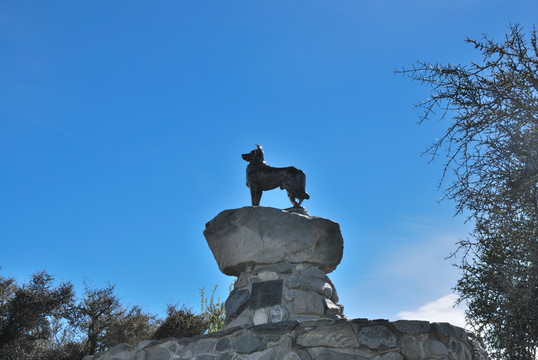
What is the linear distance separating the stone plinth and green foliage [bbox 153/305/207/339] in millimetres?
6536

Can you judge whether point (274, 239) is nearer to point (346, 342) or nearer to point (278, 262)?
point (278, 262)

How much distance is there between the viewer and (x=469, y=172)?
4.92 meters

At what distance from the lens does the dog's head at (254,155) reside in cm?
738

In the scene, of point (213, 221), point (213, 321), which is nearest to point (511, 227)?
point (213, 221)

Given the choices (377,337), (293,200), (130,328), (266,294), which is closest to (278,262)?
(266,294)

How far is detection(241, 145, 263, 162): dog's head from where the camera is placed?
7.38m

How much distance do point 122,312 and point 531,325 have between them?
41.5 ft

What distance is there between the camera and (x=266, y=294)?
20.1 feet

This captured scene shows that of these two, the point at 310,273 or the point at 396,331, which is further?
the point at 310,273

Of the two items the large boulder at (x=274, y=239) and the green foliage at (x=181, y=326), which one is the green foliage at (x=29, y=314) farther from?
the large boulder at (x=274, y=239)

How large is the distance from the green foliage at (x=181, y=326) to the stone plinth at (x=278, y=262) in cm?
654

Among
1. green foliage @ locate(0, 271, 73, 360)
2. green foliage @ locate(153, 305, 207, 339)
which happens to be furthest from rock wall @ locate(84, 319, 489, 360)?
green foliage @ locate(0, 271, 73, 360)

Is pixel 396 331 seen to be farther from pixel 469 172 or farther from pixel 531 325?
pixel 469 172

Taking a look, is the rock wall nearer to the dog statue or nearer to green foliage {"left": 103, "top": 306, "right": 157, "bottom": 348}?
the dog statue
